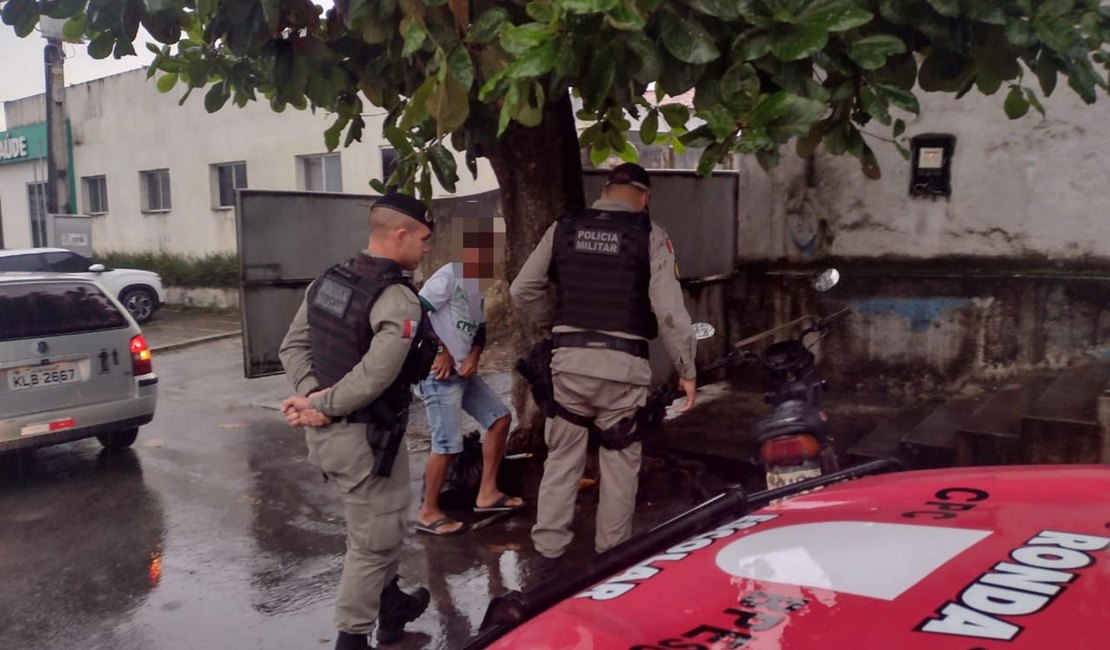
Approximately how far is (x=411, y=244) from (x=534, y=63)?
92 centimetres

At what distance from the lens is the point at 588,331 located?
408 centimetres

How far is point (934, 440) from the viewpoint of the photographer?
5.47 meters

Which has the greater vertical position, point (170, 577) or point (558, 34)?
point (558, 34)

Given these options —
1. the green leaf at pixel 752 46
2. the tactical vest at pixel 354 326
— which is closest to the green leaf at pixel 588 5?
the green leaf at pixel 752 46

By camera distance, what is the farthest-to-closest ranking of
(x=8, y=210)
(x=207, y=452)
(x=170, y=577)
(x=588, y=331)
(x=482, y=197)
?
(x=8, y=210)
(x=482, y=197)
(x=207, y=452)
(x=170, y=577)
(x=588, y=331)

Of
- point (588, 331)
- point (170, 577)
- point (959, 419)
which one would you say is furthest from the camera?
point (959, 419)

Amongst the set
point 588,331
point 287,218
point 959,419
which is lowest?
point 959,419

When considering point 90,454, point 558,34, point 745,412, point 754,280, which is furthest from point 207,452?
point 558,34

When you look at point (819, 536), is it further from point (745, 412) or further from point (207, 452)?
point (207, 452)

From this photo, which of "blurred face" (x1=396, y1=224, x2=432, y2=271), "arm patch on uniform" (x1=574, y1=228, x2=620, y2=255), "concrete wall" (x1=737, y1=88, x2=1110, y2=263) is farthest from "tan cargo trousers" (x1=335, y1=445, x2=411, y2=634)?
"concrete wall" (x1=737, y1=88, x2=1110, y2=263)

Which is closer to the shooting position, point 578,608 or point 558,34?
point 578,608

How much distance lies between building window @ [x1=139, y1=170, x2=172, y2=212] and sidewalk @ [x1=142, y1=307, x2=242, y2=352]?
2.51 metres

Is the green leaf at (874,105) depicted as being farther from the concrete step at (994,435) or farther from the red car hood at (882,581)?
the concrete step at (994,435)

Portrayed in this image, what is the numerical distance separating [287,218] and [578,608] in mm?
5336
